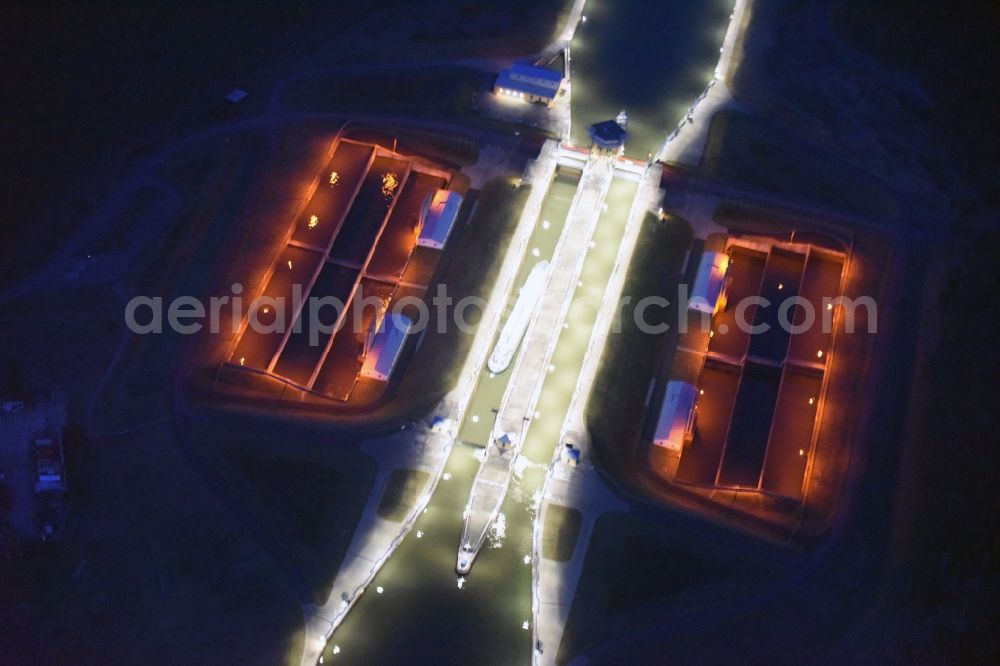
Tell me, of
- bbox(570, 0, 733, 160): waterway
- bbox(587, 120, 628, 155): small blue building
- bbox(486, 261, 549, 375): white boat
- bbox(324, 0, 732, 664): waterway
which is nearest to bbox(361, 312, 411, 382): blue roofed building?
bbox(324, 0, 732, 664): waterway

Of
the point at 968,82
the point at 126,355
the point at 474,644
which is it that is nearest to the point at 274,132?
the point at 126,355

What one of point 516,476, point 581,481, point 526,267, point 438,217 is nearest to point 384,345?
point 438,217

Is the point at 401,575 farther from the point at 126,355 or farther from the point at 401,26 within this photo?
the point at 401,26

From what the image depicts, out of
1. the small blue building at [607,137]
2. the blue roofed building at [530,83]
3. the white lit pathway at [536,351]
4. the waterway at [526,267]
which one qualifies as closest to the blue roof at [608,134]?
the small blue building at [607,137]

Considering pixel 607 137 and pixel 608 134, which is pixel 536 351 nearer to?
pixel 607 137

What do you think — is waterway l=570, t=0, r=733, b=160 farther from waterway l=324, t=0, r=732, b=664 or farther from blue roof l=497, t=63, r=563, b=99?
blue roof l=497, t=63, r=563, b=99
